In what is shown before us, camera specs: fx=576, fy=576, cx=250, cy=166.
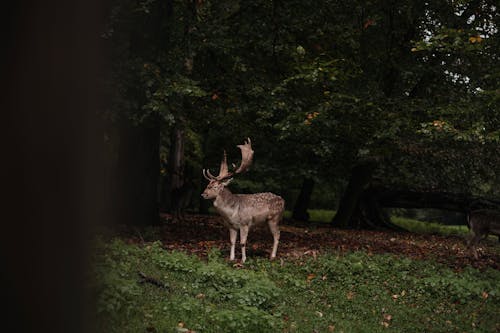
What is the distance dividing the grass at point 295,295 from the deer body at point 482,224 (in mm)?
2491

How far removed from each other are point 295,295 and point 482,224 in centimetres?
723

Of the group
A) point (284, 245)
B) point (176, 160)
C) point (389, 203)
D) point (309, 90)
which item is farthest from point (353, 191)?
point (284, 245)

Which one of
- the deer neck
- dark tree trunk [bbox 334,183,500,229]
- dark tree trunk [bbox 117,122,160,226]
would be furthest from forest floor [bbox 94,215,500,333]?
dark tree trunk [bbox 334,183,500,229]

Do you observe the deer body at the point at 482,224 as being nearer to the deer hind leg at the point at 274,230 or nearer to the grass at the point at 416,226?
the deer hind leg at the point at 274,230

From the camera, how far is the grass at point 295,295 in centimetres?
701

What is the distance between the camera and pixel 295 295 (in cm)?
995

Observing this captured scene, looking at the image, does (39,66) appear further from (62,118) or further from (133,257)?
(133,257)

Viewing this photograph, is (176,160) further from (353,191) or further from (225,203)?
(225,203)

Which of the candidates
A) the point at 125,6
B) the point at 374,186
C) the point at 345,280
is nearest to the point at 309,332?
the point at 345,280

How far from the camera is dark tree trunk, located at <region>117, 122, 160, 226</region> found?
49.7ft

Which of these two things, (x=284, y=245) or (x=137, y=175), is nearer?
(x=284, y=245)

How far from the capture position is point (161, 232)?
1497cm

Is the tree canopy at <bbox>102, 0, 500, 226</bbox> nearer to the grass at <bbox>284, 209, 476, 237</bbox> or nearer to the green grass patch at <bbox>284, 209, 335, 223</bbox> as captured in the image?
the grass at <bbox>284, 209, 476, 237</bbox>

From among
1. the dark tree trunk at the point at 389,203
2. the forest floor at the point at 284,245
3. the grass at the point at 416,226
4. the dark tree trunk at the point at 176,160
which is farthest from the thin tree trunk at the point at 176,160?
the grass at the point at 416,226
